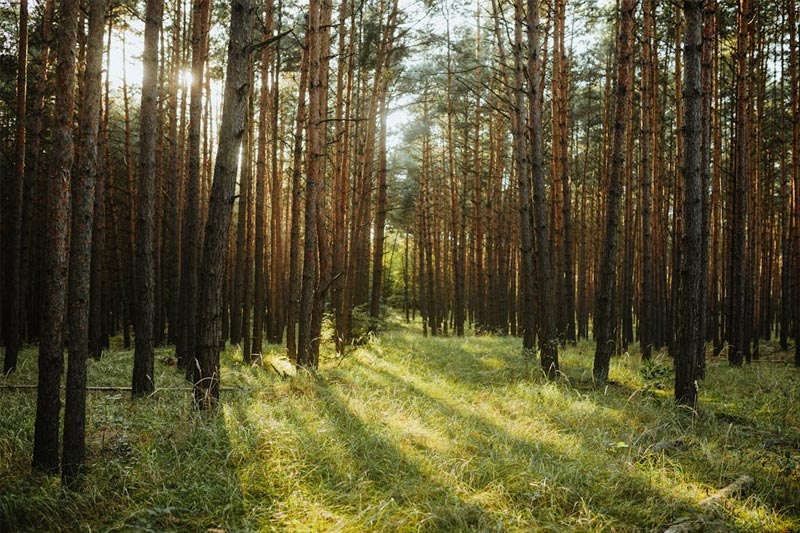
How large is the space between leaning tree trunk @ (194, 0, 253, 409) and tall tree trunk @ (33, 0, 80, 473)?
146 cm

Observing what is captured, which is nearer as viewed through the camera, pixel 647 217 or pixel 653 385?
pixel 653 385

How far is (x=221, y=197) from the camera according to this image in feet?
17.2

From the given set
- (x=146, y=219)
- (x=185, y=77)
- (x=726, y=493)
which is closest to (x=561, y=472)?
(x=726, y=493)

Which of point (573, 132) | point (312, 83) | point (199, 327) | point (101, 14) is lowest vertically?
point (199, 327)

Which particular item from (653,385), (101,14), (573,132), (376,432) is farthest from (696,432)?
(573,132)

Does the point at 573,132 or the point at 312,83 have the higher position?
the point at 573,132

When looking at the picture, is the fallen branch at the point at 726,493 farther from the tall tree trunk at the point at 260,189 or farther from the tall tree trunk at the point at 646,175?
the tall tree trunk at the point at 260,189

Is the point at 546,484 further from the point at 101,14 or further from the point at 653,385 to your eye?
the point at 101,14

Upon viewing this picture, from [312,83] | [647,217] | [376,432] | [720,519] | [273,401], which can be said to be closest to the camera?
[720,519]

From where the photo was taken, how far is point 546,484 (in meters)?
3.82

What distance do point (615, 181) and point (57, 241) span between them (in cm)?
704

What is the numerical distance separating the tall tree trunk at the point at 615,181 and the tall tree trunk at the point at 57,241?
267 inches

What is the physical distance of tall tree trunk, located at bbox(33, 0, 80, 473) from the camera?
3.73m

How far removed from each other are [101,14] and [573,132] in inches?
781
